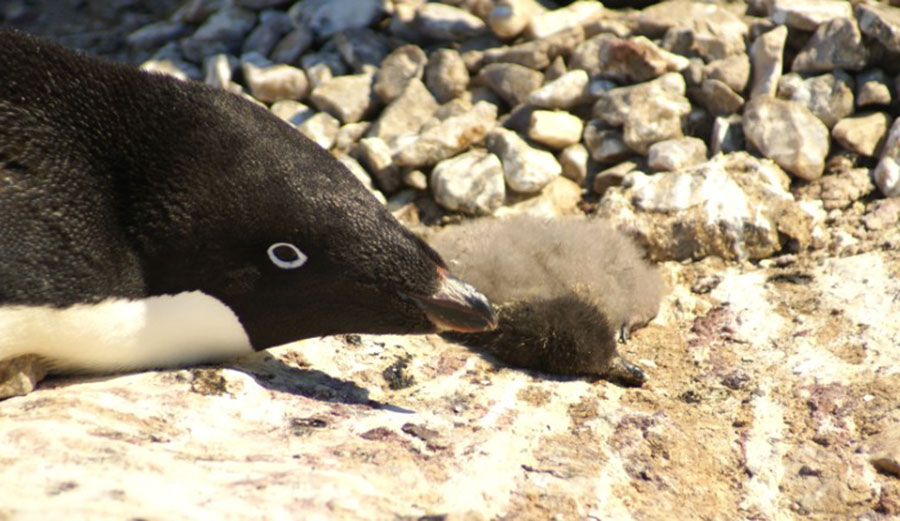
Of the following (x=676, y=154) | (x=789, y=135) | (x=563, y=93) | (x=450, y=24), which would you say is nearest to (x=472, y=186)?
(x=563, y=93)

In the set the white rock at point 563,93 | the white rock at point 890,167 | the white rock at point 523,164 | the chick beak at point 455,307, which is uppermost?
the chick beak at point 455,307

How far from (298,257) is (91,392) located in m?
0.58

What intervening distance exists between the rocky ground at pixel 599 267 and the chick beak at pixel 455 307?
0.23m

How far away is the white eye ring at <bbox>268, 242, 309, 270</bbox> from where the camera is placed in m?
2.59

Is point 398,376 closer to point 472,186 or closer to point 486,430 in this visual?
point 486,430

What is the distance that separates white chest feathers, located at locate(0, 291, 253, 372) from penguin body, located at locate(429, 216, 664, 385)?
2.86ft

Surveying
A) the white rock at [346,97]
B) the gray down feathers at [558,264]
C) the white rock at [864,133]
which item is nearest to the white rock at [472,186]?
the gray down feathers at [558,264]

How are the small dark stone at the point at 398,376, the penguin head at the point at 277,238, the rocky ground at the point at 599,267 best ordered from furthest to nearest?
1. the small dark stone at the point at 398,376
2. the penguin head at the point at 277,238
3. the rocky ground at the point at 599,267

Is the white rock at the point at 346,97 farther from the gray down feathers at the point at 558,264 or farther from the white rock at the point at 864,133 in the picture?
the white rock at the point at 864,133

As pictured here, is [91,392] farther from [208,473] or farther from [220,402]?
[208,473]

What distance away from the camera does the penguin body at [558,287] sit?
122 inches

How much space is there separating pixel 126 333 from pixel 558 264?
146 cm

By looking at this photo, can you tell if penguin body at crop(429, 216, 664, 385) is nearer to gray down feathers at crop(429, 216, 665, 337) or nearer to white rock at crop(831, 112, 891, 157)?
gray down feathers at crop(429, 216, 665, 337)

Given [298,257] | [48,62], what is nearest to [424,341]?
[298,257]
